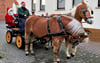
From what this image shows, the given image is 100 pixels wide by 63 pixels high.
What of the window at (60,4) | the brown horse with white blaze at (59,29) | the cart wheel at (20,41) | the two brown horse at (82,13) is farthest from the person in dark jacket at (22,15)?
the window at (60,4)

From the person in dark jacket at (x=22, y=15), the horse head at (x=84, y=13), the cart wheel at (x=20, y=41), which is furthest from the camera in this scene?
the person in dark jacket at (x=22, y=15)

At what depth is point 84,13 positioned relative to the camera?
437 cm

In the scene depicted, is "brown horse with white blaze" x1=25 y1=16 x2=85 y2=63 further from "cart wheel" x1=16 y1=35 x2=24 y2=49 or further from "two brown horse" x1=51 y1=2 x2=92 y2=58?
"cart wheel" x1=16 y1=35 x2=24 y2=49

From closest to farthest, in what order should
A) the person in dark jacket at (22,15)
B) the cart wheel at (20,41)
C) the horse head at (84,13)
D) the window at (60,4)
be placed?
the horse head at (84,13) → the cart wheel at (20,41) → the person in dark jacket at (22,15) → the window at (60,4)

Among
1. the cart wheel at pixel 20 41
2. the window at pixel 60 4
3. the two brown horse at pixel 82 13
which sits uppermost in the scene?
the window at pixel 60 4

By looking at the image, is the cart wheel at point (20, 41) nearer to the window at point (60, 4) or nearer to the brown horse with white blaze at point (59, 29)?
the brown horse with white blaze at point (59, 29)

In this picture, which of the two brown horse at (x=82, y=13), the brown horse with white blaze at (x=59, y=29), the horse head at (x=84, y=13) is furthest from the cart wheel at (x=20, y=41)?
the horse head at (x=84, y=13)

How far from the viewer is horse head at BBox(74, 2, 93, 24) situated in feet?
14.1

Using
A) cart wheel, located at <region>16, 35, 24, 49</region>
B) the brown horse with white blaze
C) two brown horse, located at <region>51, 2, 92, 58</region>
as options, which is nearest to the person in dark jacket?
cart wheel, located at <region>16, 35, 24, 49</region>

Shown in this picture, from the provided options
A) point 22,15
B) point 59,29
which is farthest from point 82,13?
point 22,15

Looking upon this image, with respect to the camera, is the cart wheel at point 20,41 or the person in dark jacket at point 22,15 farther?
the person in dark jacket at point 22,15

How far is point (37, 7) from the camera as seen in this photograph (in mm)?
12469

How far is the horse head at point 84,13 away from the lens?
4.29 metres

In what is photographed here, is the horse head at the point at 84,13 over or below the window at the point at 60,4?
below
